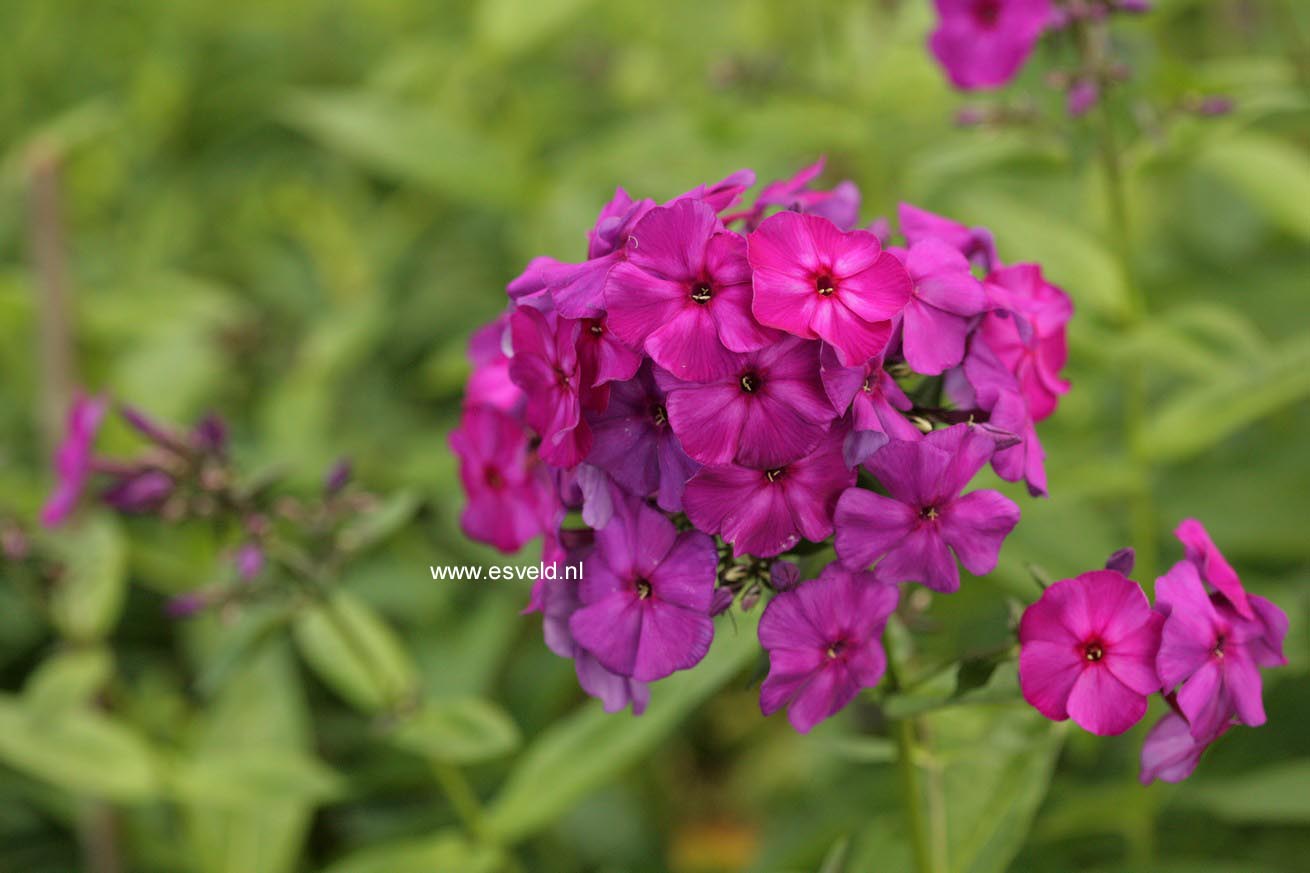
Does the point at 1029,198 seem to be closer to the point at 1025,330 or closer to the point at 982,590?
the point at 982,590

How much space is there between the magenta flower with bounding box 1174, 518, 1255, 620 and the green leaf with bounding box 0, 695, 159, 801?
58.3 inches

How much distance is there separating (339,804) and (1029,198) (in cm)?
177

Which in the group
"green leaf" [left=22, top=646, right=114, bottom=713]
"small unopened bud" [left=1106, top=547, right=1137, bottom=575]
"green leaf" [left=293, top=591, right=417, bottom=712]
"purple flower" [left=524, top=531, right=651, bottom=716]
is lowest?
"green leaf" [left=22, top=646, right=114, bottom=713]

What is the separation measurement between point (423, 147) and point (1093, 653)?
1.94 meters

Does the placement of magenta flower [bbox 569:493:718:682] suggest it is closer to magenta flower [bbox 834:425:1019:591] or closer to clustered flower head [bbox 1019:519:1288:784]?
magenta flower [bbox 834:425:1019:591]

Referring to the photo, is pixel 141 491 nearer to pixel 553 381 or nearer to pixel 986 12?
pixel 553 381

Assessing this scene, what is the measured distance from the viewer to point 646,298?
39.2 inches

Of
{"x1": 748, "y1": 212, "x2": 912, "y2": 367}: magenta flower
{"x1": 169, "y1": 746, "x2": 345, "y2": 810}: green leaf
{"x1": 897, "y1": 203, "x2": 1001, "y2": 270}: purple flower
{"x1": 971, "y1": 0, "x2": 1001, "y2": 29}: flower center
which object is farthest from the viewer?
{"x1": 169, "y1": 746, "x2": 345, "y2": 810}: green leaf

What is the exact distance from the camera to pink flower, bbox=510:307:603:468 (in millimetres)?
1022

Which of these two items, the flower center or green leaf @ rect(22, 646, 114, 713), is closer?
the flower center

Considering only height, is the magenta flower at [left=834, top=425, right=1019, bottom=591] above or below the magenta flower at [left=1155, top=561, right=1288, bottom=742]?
above

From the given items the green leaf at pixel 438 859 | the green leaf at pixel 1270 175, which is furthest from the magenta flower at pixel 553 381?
the green leaf at pixel 1270 175

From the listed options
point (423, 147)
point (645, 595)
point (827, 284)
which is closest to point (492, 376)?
point (645, 595)

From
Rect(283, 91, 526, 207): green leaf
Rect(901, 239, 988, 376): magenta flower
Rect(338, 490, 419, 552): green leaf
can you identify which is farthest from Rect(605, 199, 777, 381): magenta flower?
Rect(283, 91, 526, 207): green leaf
